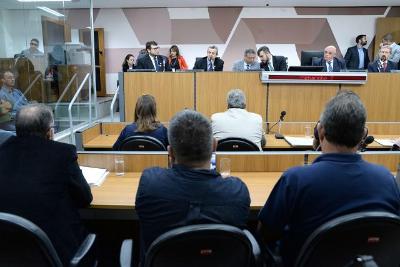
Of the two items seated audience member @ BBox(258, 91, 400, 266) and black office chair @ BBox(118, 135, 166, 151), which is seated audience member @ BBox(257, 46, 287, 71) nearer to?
black office chair @ BBox(118, 135, 166, 151)

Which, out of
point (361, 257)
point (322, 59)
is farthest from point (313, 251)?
point (322, 59)

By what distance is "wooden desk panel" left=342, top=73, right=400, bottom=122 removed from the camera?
192 inches

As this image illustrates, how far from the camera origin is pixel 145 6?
872cm

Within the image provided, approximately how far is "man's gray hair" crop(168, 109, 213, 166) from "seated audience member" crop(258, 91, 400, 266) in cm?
32

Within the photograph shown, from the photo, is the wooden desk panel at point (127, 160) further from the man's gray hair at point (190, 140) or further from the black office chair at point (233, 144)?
the man's gray hair at point (190, 140)

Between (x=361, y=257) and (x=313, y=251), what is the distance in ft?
0.51

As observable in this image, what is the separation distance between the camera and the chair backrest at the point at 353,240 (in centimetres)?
116

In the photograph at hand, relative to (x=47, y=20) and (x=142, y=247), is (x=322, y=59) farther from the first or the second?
(x=142, y=247)

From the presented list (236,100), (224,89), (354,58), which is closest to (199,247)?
(236,100)

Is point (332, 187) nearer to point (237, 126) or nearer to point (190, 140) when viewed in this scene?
point (190, 140)

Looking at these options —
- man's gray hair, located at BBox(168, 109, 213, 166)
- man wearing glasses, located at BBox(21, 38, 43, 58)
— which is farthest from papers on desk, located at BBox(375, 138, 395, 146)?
man wearing glasses, located at BBox(21, 38, 43, 58)

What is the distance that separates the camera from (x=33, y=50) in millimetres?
5402

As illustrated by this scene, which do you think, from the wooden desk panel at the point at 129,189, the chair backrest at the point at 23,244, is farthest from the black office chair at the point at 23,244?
the wooden desk panel at the point at 129,189

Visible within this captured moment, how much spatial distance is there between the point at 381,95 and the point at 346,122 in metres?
4.06
